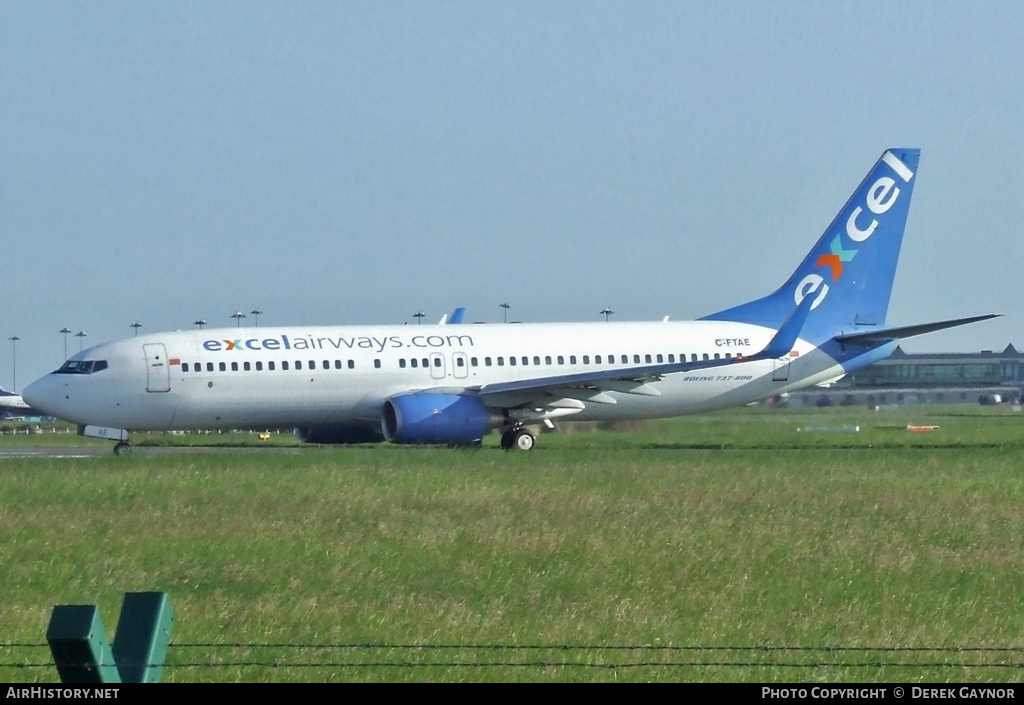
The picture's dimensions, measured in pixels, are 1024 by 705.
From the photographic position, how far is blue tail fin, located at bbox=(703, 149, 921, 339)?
136ft

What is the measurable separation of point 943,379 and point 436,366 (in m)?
98.7

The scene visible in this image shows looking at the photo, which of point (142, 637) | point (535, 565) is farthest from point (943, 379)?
point (142, 637)

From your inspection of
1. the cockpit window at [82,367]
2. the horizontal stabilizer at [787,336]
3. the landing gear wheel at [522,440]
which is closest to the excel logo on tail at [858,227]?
the horizontal stabilizer at [787,336]

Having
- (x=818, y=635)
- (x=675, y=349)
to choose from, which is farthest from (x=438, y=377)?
(x=818, y=635)

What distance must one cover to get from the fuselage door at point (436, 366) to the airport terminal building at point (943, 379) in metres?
37.2

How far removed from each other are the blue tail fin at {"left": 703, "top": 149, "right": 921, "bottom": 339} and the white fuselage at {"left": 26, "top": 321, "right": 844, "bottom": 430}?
88cm

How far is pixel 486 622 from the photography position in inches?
544

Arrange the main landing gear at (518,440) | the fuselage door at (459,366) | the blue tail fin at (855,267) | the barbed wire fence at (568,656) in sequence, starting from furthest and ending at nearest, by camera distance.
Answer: the blue tail fin at (855,267), the fuselage door at (459,366), the main landing gear at (518,440), the barbed wire fence at (568,656)

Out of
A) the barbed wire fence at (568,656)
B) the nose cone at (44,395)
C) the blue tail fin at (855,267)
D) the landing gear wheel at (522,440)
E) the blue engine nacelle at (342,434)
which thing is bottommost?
the barbed wire fence at (568,656)

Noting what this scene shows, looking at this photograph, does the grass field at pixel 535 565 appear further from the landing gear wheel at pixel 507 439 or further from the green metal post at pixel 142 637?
the landing gear wheel at pixel 507 439

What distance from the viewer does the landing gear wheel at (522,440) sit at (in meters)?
37.2

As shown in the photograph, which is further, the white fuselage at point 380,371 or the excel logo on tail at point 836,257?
the excel logo on tail at point 836,257

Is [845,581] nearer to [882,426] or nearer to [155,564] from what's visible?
[155,564]
